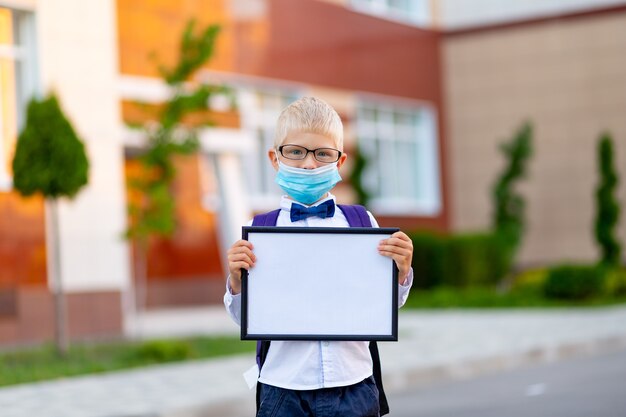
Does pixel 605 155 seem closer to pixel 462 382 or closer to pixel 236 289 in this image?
pixel 462 382

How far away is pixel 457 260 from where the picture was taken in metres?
26.0

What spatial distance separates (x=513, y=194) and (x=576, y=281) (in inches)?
256

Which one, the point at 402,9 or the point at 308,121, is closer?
the point at 308,121

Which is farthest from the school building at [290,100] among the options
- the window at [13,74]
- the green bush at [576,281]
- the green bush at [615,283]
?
the green bush at [615,283]

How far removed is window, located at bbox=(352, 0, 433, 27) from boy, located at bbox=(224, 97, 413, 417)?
2452cm

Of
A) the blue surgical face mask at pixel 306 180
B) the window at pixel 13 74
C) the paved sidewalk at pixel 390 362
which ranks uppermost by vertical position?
the window at pixel 13 74

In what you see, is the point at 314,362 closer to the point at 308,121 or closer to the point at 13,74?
the point at 308,121

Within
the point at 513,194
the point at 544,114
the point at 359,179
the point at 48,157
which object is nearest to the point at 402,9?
the point at 544,114

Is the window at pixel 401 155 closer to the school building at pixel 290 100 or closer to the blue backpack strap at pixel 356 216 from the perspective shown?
the school building at pixel 290 100

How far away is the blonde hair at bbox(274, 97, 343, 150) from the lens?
4.05 m

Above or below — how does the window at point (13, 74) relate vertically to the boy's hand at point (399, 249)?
above

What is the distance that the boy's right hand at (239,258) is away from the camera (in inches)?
157

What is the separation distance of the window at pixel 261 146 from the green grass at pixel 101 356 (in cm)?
1041

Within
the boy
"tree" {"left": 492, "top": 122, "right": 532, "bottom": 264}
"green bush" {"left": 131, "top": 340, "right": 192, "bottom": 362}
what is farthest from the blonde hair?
"tree" {"left": 492, "top": 122, "right": 532, "bottom": 264}
